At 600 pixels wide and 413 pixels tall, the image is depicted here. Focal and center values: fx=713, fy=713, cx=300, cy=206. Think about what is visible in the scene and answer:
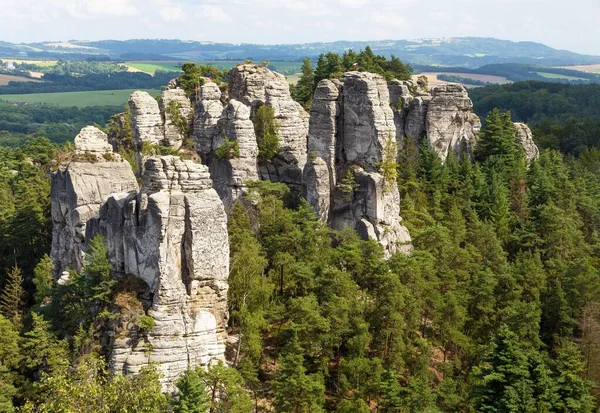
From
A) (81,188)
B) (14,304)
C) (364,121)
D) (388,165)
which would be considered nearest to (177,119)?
(81,188)

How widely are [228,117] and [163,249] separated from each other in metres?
19.7

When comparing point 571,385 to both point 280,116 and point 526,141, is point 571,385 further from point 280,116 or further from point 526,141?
point 526,141

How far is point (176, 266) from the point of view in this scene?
3347cm

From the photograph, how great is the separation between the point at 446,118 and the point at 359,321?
31.5 metres

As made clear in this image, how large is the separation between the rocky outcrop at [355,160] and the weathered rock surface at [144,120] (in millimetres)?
13453

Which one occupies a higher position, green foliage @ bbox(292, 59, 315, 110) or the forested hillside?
green foliage @ bbox(292, 59, 315, 110)

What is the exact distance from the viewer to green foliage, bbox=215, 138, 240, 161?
4978 cm

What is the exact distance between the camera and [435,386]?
39969 millimetres

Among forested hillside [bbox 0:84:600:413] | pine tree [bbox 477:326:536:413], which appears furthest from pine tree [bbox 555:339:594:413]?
pine tree [bbox 477:326:536:413]

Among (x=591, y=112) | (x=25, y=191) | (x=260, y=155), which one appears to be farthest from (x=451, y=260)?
(x=591, y=112)

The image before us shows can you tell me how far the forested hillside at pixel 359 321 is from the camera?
33.3 m

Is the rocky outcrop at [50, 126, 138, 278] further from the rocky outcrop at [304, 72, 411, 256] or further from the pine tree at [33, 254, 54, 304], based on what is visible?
the rocky outcrop at [304, 72, 411, 256]

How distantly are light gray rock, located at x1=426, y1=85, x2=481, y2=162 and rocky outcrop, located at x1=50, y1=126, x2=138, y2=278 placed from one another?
28.5m

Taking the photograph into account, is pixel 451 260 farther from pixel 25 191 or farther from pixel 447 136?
pixel 25 191
